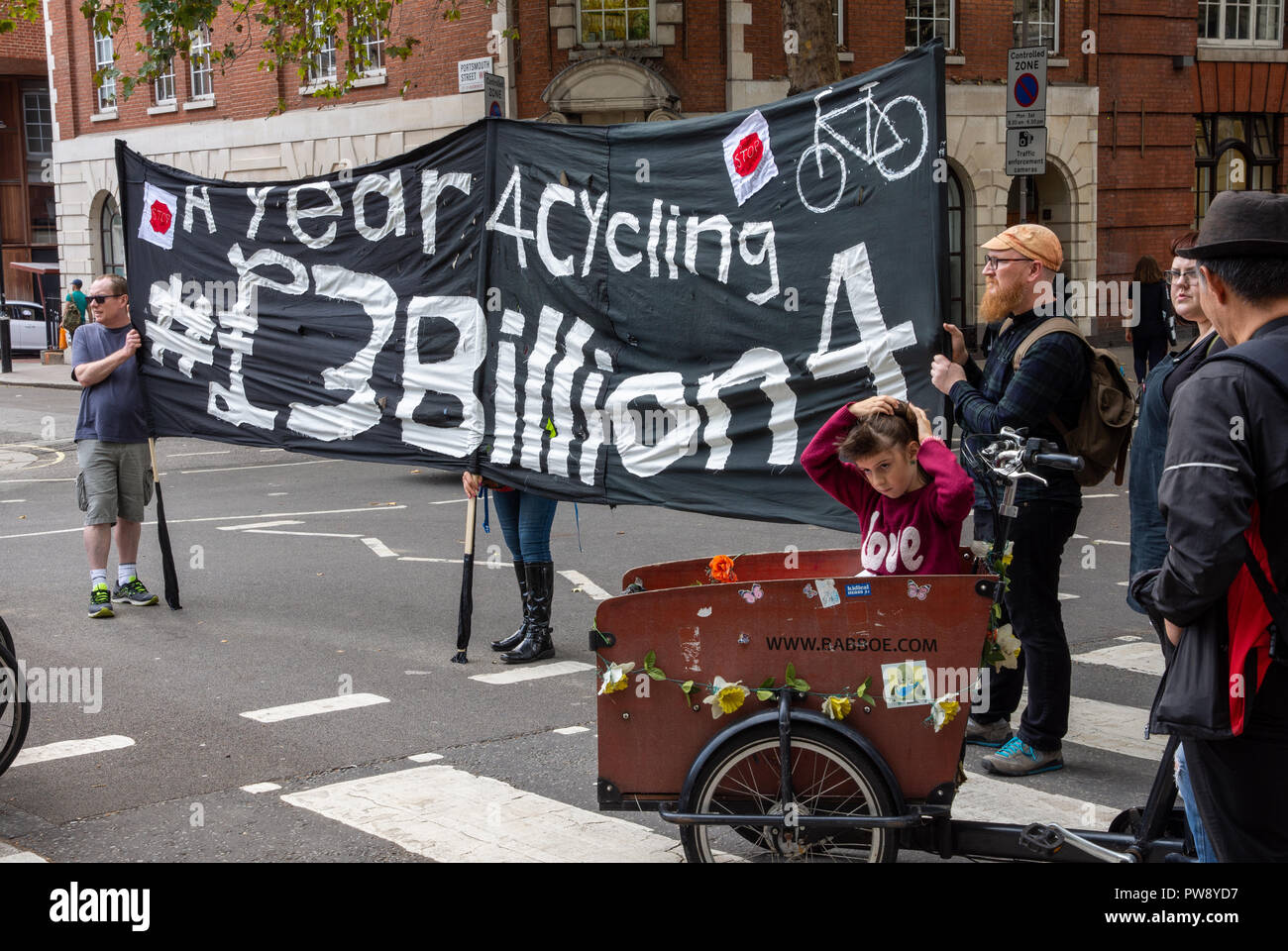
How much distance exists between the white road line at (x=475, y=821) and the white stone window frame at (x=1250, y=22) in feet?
88.2

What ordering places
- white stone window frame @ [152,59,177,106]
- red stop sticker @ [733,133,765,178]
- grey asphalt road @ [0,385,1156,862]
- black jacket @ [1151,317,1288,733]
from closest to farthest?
black jacket @ [1151,317,1288,733], grey asphalt road @ [0,385,1156,862], red stop sticker @ [733,133,765,178], white stone window frame @ [152,59,177,106]

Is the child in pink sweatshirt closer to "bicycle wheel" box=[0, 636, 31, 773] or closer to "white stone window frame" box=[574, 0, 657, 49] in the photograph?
"bicycle wheel" box=[0, 636, 31, 773]

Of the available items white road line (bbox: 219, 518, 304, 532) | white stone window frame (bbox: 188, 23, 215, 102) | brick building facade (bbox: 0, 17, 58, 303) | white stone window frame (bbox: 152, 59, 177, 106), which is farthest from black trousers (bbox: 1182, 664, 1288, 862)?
brick building facade (bbox: 0, 17, 58, 303)

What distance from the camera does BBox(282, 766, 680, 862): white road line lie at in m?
4.54

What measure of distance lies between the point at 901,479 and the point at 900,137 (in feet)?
5.55

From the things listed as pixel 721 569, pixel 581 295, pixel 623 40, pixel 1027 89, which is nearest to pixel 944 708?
pixel 721 569

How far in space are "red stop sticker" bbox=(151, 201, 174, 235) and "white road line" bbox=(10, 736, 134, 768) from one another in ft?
12.8

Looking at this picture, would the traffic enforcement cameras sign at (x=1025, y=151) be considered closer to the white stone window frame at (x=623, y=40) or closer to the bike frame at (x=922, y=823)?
the white stone window frame at (x=623, y=40)

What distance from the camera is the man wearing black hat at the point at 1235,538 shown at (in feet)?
9.00

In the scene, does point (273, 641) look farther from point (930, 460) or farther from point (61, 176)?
point (61, 176)

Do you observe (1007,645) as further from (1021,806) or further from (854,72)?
(854,72)

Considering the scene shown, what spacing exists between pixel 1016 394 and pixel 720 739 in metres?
1.98

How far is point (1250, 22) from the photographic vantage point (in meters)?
27.9

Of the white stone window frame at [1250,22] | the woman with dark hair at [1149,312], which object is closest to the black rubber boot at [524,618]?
the woman with dark hair at [1149,312]
